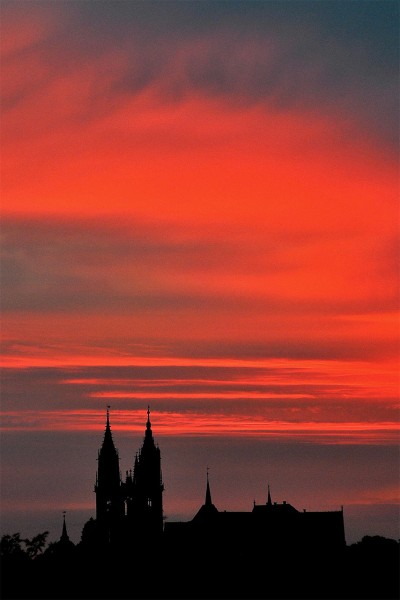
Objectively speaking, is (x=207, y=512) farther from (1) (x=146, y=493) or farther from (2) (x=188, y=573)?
(2) (x=188, y=573)

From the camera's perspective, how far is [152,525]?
164750 millimetres

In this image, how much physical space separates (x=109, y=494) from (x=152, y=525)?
6.79 metres

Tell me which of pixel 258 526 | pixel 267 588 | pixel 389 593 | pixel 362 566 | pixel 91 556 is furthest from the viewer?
pixel 258 526

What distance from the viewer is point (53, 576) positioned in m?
117

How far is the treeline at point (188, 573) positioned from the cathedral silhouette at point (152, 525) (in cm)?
460

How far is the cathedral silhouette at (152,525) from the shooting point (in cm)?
16250

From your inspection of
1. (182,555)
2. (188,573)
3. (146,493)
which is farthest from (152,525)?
(188,573)

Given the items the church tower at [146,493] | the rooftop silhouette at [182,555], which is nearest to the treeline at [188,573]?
the rooftop silhouette at [182,555]

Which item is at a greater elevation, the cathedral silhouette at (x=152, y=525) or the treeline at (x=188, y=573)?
the cathedral silhouette at (x=152, y=525)

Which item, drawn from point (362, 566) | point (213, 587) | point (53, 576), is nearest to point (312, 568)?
point (362, 566)

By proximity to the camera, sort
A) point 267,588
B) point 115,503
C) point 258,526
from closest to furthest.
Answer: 1. point 267,588
2. point 115,503
3. point 258,526

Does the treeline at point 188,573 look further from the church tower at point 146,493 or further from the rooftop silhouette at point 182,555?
the church tower at point 146,493

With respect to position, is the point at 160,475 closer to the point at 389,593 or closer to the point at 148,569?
the point at 148,569

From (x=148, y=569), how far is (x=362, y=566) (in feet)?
68.8
